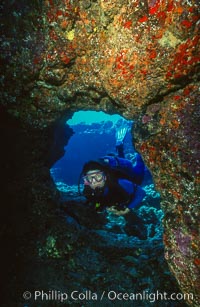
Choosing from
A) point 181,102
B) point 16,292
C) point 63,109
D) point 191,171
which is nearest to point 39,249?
point 16,292

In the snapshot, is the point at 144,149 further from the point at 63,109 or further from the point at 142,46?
the point at 63,109

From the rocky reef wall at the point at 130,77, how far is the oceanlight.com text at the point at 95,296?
1.58 meters

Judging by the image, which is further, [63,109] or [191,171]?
[63,109]

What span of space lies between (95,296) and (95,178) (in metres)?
2.22

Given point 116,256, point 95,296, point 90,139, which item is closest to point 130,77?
point 116,256

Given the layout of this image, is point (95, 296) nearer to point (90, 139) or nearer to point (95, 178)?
point (95, 178)

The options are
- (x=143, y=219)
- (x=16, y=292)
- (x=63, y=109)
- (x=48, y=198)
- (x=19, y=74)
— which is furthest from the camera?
(x=143, y=219)

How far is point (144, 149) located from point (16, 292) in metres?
3.50

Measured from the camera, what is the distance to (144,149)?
3072 mm

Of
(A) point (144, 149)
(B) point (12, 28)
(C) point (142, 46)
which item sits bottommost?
(A) point (144, 149)

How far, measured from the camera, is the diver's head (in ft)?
18.1

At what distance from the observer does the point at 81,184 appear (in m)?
15.6

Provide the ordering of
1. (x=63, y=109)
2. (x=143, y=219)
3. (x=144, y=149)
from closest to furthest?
1. (x=144, y=149)
2. (x=63, y=109)
3. (x=143, y=219)

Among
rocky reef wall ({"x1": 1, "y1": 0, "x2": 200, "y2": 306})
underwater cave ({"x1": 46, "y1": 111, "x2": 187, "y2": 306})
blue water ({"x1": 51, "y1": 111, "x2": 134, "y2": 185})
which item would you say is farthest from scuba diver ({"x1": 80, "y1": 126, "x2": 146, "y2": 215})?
blue water ({"x1": 51, "y1": 111, "x2": 134, "y2": 185})
